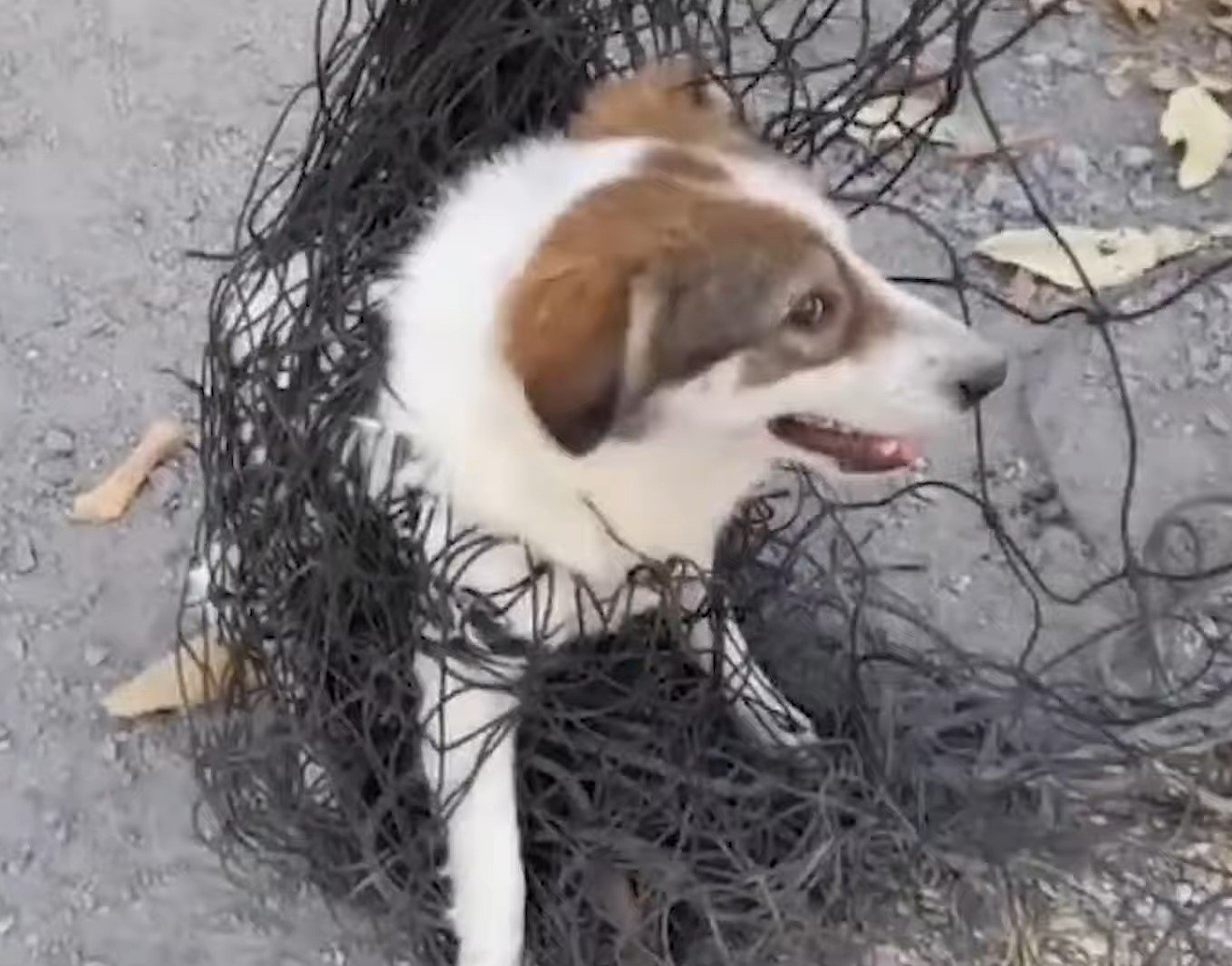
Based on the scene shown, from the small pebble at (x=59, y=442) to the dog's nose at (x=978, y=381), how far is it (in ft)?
3.16

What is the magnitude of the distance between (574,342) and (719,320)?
0.33 feet

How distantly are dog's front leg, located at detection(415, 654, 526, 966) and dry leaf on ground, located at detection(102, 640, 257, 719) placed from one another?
1.12ft

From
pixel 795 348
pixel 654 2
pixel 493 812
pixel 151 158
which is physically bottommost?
pixel 493 812

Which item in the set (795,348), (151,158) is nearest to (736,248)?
(795,348)

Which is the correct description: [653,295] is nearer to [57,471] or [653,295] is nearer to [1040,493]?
[1040,493]

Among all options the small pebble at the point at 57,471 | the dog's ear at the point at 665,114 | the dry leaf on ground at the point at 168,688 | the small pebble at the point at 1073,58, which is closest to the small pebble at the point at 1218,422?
the small pebble at the point at 1073,58

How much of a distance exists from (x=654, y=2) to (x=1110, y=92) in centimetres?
90

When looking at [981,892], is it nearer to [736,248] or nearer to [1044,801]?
[1044,801]

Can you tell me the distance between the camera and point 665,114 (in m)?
1.63

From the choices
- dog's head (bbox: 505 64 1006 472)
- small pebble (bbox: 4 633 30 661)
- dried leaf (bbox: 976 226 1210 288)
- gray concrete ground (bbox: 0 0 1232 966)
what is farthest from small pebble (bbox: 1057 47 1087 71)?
small pebble (bbox: 4 633 30 661)

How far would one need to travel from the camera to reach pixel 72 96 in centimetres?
260

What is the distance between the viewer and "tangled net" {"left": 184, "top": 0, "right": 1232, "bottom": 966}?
1768mm

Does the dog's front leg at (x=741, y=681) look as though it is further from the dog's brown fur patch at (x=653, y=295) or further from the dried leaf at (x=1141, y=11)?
the dried leaf at (x=1141, y=11)

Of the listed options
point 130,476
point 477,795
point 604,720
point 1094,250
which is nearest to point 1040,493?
point 1094,250
